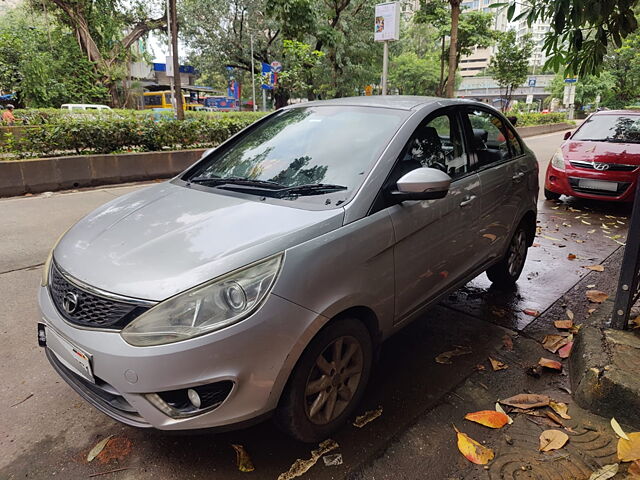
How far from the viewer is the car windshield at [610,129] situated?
298 inches

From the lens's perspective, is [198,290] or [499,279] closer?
[198,290]

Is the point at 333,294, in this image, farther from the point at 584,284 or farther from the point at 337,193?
the point at 584,284

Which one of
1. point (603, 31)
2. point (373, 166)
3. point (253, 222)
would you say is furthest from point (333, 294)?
point (603, 31)

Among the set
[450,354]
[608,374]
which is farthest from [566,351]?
[450,354]

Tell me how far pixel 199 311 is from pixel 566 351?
260 centimetres

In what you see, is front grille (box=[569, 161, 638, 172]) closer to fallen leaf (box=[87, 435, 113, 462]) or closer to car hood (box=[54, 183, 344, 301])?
car hood (box=[54, 183, 344, 301])

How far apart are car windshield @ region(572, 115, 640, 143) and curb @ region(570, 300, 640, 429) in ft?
19.8

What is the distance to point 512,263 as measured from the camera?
A: 13.5 ft

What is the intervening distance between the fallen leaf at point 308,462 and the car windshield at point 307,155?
1182mm

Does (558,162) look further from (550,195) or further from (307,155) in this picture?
(307,155)

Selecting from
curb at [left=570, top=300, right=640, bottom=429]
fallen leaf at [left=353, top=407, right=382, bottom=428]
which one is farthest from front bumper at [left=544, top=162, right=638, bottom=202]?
fallen leaf at [left=353, top=407, right=382, bottom=428]

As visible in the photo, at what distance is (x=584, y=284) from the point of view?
4391 mm

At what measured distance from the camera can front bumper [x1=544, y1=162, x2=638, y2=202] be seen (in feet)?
22.4

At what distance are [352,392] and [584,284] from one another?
10.4 feet
